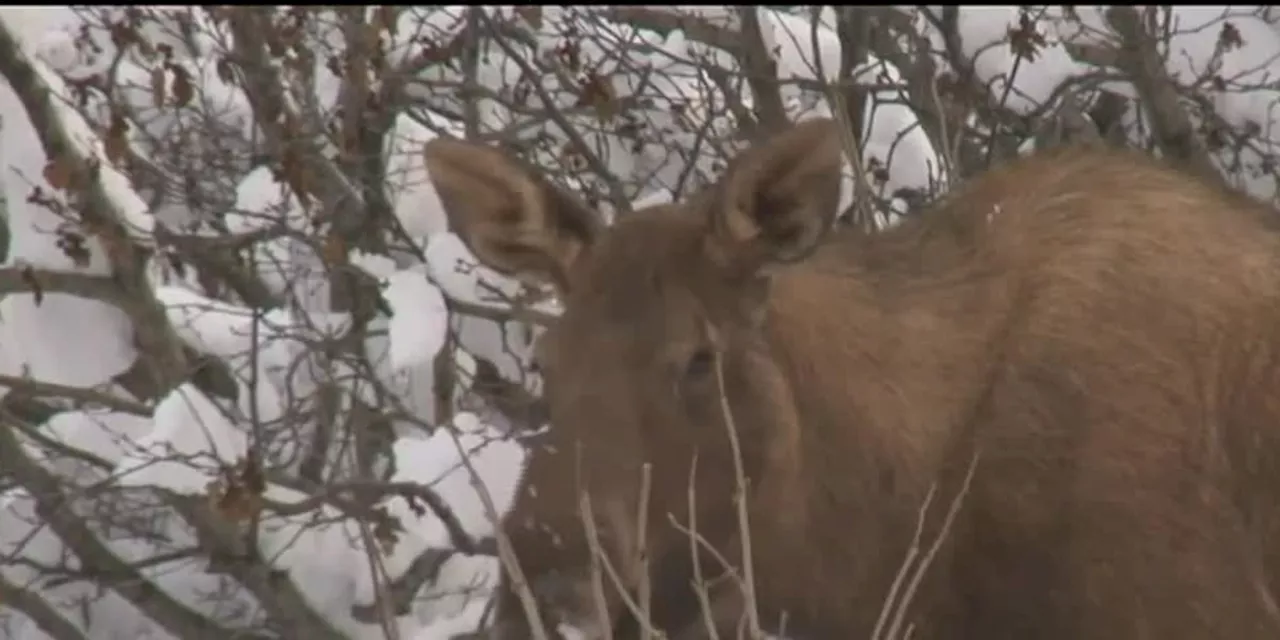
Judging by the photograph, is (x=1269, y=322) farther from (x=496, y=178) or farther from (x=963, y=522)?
(x=496, y=178)

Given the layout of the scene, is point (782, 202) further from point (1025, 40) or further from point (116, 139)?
point (1025, 40)

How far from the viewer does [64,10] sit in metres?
5.46

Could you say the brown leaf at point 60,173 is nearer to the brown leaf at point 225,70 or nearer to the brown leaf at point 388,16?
the brown leaf at point 225,70

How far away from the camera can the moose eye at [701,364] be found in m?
2.52

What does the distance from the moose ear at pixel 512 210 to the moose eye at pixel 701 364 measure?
0.28 m

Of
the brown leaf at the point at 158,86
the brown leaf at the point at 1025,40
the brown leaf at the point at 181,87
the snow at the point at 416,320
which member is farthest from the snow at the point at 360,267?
the brown leaf at the point at 181,87

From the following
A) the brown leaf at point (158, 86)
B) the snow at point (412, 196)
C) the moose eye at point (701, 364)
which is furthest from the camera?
the snow at point (412, 196)

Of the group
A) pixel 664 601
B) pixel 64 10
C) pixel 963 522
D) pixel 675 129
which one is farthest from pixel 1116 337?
pixel 64 10

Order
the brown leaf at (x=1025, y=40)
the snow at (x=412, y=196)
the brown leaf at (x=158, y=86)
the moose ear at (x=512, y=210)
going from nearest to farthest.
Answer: the moose ear at (x=512, y=210)
the brown leaf at (x=158, y=86)
the brown leaf at (x=1025, y=40)
the snow at (x=412, y=196)

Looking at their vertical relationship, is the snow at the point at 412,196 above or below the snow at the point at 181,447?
above

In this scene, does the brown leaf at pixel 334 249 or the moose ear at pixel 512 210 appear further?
the brown leaf at pixel 334 249

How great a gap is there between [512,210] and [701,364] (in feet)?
1.38

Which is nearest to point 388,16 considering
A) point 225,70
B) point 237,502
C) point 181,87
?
point 181,87

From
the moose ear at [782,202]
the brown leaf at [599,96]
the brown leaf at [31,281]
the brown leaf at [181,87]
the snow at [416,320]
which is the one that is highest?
the brown leaf at [181,87]
